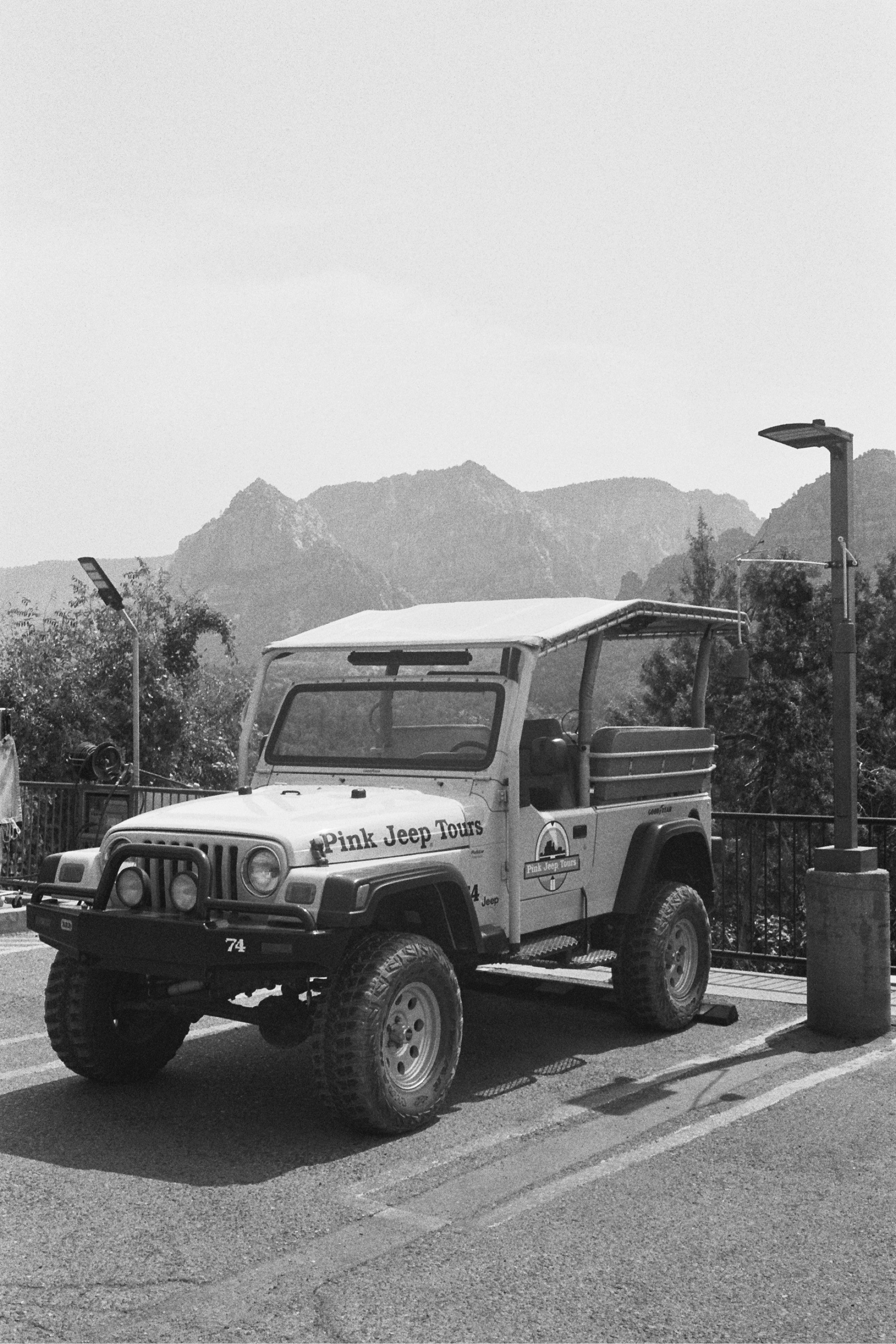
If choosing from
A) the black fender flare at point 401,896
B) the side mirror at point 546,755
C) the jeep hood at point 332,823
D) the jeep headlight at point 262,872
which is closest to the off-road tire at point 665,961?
the side mirror at point 546,755

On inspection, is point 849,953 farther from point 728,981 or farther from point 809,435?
point 809,435

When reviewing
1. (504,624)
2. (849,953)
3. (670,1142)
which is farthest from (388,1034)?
(849,953)

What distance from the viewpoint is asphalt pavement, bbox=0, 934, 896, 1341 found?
426 cm

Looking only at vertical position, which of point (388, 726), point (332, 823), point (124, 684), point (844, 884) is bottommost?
point (844, 884)

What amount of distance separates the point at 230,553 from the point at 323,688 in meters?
177

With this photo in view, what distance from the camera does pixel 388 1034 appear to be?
611 cm

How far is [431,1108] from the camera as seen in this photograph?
20.4 ft

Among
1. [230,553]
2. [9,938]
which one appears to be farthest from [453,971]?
[230,553]

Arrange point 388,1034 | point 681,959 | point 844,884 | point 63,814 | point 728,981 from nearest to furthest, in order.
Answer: point 388,1034 → point 844,884 → point 681,959 → point 728,981 → point 63,814

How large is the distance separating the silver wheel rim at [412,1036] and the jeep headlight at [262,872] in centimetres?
74

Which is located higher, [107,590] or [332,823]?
[107,590]

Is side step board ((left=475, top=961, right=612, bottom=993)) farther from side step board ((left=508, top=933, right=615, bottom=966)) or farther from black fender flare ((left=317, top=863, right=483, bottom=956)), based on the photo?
black fender flare ((left=317, top=863, right=483, bottom=956))

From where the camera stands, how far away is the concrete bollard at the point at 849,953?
26.0ft

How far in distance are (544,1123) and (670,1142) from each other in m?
0.61
